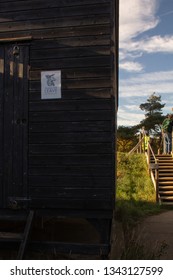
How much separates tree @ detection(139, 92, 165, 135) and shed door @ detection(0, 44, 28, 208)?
32.8 m

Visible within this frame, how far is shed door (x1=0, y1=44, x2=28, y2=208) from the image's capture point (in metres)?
5.95

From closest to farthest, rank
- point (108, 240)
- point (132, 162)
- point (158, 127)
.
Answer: point (108, 240) < point (132, 162) < point (158, 127)

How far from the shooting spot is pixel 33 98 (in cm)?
596

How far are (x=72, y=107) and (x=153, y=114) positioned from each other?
3721 cm

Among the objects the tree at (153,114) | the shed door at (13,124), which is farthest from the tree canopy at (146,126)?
the shed door at (13,124)

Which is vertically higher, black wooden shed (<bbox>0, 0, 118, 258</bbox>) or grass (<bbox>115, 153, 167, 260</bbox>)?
black wooden shed (<bbox>0, 0, 118, 258</bbox>)

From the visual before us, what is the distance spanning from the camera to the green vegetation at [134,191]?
34.8 ft

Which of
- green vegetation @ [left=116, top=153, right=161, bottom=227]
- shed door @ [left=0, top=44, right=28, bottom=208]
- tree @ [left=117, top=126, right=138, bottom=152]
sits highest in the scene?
→ shed door @ [left=0, top=44, right=28, bottom=208]

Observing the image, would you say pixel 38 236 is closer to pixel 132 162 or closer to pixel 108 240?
pixel 108 240

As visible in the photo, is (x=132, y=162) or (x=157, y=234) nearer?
(x=157, y=234)

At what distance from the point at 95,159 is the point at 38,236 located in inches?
108

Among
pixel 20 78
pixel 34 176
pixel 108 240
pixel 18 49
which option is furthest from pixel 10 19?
pixel 108 240

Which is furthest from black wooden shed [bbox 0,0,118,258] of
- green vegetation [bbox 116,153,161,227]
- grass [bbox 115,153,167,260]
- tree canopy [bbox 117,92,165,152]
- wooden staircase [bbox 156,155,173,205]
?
tree canopy [bbox 117,92,165,152]

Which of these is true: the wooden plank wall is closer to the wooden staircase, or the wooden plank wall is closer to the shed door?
the shed door
